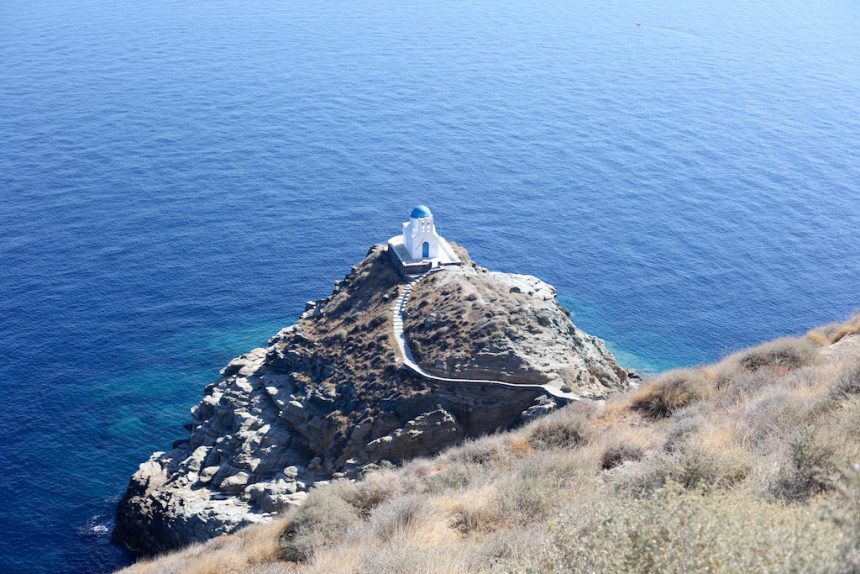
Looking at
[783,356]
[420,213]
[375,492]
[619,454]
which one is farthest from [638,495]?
[420,213]

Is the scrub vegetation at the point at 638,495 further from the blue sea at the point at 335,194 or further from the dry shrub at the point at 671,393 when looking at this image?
the blue sea at the point at 335,194

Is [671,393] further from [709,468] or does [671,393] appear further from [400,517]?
[400,517]

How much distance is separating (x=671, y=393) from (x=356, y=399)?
68.2 feet

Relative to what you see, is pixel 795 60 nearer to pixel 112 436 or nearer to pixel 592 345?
pixel 592 345

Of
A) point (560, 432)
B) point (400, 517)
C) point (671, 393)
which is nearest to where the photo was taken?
point (400, 517)

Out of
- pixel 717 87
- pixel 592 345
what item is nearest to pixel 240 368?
pixel 592 345

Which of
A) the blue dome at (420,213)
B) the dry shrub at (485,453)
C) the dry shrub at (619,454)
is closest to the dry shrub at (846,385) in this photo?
the dry shrub at (619,454)

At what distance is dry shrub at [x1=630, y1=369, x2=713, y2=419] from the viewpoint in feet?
86.6

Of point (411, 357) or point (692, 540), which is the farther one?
point (411, 357)

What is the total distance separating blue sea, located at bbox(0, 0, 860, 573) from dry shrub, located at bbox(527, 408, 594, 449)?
27623mm

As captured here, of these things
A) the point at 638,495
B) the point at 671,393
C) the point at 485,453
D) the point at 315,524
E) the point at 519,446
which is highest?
the point at 638,495

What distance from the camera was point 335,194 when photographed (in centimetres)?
8494

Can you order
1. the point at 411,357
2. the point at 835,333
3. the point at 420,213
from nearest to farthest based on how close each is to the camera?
the point at 835,333 < the point at 411,357 < the point at 420,213

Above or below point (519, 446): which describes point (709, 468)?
above
